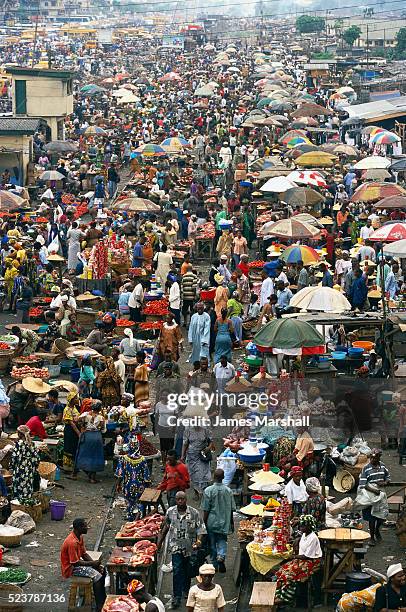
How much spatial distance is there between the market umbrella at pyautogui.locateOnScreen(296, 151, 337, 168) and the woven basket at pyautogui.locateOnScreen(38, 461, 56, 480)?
18.6 m

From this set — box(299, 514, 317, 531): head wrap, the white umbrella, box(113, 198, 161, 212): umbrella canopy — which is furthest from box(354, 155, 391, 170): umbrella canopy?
box(299, 514, 317, 531): head wrap

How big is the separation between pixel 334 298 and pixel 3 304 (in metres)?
6.63

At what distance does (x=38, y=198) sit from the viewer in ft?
119

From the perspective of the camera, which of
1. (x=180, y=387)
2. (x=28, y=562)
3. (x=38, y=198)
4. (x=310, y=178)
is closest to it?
(x=28, y=562)

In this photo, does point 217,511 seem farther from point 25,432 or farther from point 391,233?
point 391,233

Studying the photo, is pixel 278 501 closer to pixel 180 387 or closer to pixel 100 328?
pixel 180 387

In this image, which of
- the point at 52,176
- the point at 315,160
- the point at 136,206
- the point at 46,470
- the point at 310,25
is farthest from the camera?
the point at 310,25

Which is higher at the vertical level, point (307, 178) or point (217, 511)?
point (217, 511)

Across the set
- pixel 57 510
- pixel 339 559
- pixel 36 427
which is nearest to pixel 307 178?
pixel 36 427

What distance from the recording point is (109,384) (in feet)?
58.9

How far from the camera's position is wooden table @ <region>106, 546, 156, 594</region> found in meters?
13.3

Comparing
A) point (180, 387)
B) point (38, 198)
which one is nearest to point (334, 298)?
point (180, 387)

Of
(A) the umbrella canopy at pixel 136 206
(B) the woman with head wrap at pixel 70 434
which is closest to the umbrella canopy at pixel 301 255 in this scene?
(A) the umbrella canopy at pixel 136 206

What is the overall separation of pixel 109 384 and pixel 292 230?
7127 mm
